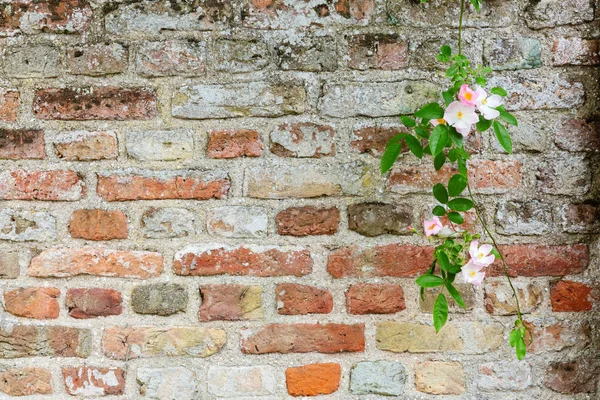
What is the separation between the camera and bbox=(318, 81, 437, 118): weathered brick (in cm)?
134

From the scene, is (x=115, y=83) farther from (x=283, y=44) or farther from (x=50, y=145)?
(x=283, y=44)

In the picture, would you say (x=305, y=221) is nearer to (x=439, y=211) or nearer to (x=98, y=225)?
(x=439, y=211)

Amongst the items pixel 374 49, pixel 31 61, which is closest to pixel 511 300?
pixel 374 49

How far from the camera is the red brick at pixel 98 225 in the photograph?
4.39 ft

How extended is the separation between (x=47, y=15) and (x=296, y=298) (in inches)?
35.8

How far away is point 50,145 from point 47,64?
20 cm

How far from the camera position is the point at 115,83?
1342 mm

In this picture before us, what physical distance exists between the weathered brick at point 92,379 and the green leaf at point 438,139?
2.96 ft

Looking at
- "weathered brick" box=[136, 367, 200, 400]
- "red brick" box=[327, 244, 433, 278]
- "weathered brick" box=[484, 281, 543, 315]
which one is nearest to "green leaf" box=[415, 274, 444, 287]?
"red brick" box=[327, 244, 433, 278]

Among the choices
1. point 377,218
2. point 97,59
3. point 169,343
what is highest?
point 97,59

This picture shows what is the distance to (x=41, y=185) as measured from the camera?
4.38ft

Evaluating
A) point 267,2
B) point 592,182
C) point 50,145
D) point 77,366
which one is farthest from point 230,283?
point 592,182

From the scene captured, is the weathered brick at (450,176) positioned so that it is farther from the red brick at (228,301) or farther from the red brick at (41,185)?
the red brick at (41,185)

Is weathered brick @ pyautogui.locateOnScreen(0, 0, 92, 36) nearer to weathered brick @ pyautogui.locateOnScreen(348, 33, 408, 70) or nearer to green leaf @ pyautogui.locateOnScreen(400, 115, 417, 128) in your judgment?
weathered brick @ pyautogui.locateOnScreen(348, 33, 408, 70)
